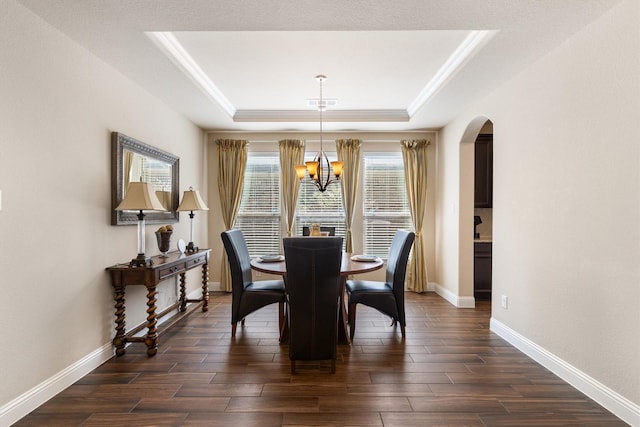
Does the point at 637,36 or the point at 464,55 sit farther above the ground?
the point at 464,55

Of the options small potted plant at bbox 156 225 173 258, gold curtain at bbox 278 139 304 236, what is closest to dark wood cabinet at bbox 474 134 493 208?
gold curtain at bbox 278 139 304 236

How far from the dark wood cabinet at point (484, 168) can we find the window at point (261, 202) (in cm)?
294

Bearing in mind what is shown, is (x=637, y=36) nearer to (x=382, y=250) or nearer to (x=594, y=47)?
(x=594, y=47)

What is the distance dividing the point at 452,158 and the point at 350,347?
293 centimetres

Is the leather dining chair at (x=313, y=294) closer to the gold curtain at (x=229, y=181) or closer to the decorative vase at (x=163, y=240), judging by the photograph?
the decorative vase at (x=163, y=240)

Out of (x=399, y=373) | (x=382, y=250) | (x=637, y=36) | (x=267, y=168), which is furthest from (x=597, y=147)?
(x=267, y=168)

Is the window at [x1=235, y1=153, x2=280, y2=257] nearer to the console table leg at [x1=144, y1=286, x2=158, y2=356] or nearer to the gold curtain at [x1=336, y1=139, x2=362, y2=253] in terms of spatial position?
the gold curtain at [x1=336, y1=139, x2=362, y2=253]

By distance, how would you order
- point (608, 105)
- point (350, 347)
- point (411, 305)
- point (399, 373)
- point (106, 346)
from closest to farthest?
1. point (608, 105)
2. point (399, 373)
3. point (106, 346)
4. point (350, 347)
5. point (411, 305)

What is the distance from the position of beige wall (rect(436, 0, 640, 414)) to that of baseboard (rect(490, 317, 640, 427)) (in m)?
0.04

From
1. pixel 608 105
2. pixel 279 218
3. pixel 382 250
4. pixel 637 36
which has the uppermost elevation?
pixel 637 36

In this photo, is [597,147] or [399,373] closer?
[597,147]

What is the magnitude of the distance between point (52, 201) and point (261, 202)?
3.19m

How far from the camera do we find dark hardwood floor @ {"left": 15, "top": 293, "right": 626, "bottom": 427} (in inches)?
79.8

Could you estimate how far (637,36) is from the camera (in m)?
1.95
